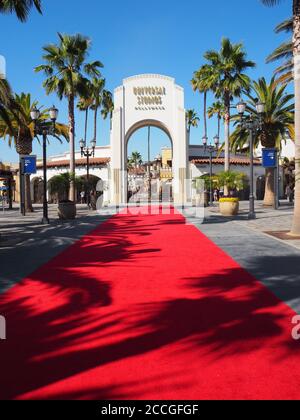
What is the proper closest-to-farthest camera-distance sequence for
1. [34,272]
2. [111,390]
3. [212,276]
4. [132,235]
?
[111,390]
[212,276]
[34,272]
[132,235]

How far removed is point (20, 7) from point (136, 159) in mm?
125754

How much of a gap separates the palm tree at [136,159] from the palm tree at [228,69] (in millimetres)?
101764

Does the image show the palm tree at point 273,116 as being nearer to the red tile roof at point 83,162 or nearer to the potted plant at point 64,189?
the potted plant at point 64,189

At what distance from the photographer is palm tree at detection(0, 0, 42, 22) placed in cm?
1430

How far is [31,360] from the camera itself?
431cm

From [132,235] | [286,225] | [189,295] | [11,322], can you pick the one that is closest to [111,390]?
[11,322]

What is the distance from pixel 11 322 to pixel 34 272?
3316mm

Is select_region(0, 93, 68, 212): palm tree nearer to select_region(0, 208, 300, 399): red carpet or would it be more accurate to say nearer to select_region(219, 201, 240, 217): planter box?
select_region(219, 201, 240, 217): planter box

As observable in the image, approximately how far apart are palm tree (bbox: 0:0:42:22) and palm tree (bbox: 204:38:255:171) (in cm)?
1780

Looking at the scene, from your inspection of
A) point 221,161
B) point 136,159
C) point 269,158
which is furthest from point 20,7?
point 136,159

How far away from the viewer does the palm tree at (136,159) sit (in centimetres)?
13449
